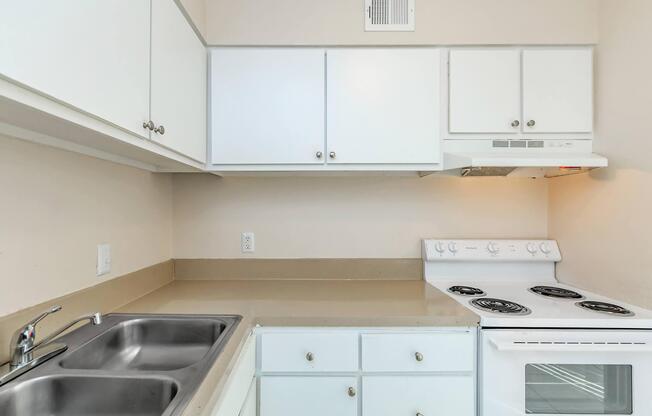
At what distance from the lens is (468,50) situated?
1.58 m

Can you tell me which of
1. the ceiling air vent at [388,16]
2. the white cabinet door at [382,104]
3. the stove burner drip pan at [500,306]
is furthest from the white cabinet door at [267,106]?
the stove burner drip pan at [500,306]

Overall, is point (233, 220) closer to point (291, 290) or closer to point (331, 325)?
point (291, 290)

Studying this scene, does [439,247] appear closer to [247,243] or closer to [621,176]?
[621,176]

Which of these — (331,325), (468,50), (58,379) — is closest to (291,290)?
(331,325)

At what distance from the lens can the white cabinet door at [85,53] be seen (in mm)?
575

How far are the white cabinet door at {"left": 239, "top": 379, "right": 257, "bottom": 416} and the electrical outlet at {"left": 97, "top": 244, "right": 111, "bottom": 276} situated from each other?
75cm

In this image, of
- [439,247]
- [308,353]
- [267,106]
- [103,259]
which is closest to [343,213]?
[439,247]

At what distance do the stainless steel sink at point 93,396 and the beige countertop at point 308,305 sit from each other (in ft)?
0.60

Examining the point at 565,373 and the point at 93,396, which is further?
the point at 565,373

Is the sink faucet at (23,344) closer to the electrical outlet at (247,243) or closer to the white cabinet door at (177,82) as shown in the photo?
the white cabinet door at (177,82)

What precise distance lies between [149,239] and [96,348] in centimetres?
67

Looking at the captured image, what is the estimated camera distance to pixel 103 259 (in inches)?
50.4

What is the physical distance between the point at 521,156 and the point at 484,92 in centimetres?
36

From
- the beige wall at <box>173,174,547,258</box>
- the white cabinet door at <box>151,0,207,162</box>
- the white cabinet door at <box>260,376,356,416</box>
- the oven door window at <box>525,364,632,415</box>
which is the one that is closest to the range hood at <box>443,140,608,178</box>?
the beige wall at <box>173,174,547,258</box>
